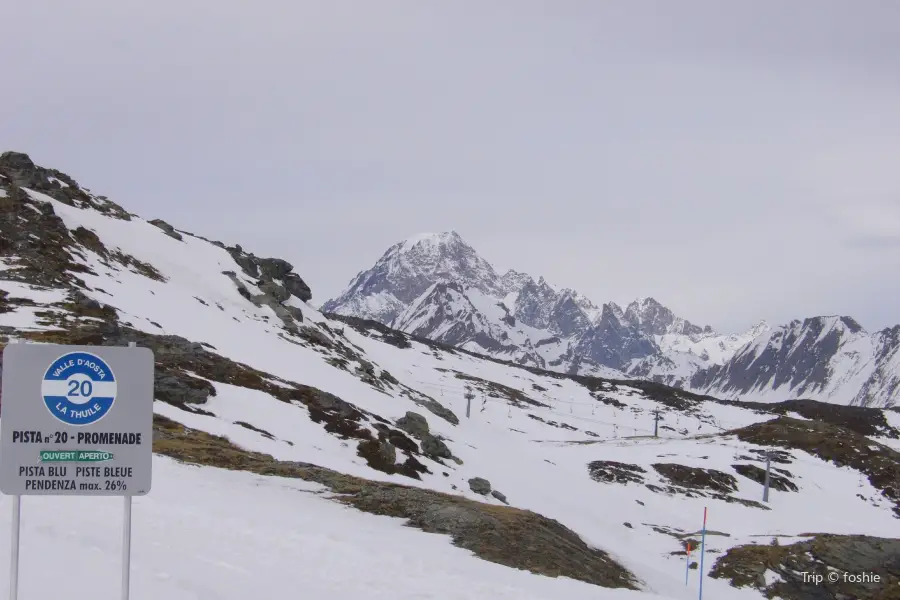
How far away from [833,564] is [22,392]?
1405 inches

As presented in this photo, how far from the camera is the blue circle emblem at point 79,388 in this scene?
26.8ft

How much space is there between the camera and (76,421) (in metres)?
8.28

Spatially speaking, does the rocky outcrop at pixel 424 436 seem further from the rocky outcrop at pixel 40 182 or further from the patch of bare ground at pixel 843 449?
the rocky outcrop at pixel 40 182

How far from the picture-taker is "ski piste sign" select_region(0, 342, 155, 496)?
8.11 meters

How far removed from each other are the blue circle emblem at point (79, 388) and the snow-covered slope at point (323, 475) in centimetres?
315

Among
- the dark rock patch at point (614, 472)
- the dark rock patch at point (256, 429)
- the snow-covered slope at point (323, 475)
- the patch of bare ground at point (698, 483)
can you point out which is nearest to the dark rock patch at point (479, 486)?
the snow-covered slope at point (323, 475)

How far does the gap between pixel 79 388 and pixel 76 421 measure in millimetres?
401

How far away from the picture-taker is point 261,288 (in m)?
106

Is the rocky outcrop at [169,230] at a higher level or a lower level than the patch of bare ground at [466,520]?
higher

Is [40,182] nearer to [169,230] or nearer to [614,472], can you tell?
[169,230]

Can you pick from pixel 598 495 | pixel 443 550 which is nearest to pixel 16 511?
pixel 443 550

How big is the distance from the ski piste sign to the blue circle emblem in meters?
0.01

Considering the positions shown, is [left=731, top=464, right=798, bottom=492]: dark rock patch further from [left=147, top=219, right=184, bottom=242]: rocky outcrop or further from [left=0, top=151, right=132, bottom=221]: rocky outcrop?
[left=0, top=151, right=132, bottom=221]: rocky outcrop

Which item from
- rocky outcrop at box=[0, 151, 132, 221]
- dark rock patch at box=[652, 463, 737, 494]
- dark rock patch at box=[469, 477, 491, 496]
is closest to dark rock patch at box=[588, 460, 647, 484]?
dark rock patch at box=[652, 463, 737, 494]
